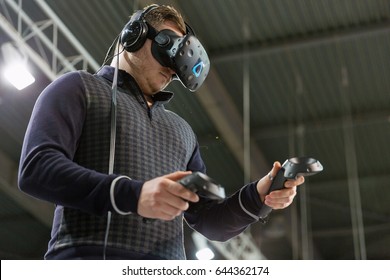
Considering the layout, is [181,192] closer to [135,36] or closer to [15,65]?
[135,36]

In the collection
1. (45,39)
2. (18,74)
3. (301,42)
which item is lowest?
(18,74)

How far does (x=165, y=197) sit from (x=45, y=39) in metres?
3.52

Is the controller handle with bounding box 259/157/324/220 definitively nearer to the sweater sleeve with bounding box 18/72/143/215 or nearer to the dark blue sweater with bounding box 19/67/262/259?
the dark blue sweater with bounding box 19/67/262/259

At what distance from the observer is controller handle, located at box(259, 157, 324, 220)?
1.00 metres

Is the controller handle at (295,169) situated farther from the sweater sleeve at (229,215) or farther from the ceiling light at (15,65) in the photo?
the ceiling light at (15,65)

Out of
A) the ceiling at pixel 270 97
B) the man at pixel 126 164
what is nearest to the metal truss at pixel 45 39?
the ceiling at pixel 270 97

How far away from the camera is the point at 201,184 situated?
2.68 ft

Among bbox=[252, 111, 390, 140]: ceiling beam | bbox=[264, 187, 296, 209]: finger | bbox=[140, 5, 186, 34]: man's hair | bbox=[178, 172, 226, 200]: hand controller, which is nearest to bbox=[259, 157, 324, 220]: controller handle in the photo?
bbox=[264, 187, 296, 209]: finger

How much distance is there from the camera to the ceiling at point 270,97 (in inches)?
183

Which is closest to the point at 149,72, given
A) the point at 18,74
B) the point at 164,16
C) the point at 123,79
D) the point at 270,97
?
the point at 123,79

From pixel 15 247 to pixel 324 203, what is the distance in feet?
13.8

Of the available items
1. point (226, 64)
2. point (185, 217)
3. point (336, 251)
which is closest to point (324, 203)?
point (336, 251)

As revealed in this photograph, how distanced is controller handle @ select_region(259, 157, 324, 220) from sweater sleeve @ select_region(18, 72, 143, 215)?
288 mm

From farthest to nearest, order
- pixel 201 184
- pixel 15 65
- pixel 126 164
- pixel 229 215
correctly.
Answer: pixel 15 65
pixel 229 215
pixel 126 164
pixel 201 184
